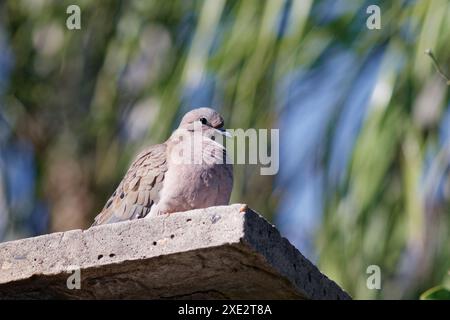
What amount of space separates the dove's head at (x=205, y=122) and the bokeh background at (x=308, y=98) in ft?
1.86

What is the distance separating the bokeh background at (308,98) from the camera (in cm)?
518

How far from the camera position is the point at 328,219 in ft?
17.2

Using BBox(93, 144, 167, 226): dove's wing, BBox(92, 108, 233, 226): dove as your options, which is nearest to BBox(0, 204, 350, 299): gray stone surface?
BBox(92, 108, 233, 226): dove

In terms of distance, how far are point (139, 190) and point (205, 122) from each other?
0.66 metres

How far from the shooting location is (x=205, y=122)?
4812mm

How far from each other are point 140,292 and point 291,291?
47 cm

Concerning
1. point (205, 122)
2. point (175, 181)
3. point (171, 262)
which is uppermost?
point (205, 122)

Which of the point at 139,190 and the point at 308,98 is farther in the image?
the point at 308,98

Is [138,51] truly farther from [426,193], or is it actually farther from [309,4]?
[426,193]

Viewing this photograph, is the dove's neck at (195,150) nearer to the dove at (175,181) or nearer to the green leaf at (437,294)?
the dove at (175,181)

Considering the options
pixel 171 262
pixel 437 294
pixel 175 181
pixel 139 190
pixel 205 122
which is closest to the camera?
pixel 437 294

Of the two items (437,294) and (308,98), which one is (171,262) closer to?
(437,294)

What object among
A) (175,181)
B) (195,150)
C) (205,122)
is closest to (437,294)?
(175,181)

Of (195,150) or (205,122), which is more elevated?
(205,122)
